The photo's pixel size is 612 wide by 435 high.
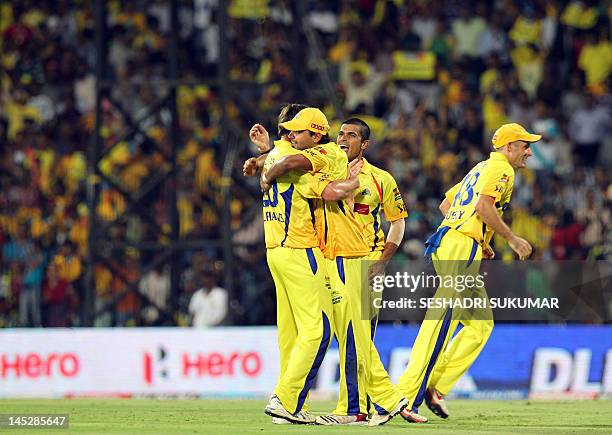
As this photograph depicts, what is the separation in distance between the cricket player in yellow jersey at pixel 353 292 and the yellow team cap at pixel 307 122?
3.6 inches

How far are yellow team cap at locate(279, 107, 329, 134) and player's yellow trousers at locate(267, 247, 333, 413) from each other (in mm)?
982

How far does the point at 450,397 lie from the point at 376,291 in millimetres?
4995

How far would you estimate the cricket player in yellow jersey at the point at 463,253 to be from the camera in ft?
39.0

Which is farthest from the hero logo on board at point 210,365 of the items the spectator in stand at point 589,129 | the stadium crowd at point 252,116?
the spectator in stand at point 589,129

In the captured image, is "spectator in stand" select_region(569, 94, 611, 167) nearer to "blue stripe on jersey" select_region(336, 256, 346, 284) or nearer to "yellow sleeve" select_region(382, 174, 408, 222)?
"yellow sleeve" select_region(382, 174, 408, 222)

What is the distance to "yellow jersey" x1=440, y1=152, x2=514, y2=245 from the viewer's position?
11.9 metres

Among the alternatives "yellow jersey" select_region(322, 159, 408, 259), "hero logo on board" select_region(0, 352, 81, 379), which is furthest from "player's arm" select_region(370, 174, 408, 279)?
"hero logo on board" select_region(0, 352, 81, 379)

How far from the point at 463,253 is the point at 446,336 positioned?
71cm

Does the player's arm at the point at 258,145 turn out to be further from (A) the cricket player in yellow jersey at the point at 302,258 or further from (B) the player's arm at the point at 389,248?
(B) the player's arm at the point at 389,248

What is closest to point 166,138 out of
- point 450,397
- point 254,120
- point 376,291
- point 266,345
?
point 254,120

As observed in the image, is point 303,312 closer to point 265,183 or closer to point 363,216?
point 265,183

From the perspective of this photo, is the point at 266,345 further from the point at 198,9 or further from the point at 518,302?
the point at 198,9

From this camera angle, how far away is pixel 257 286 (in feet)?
59.2

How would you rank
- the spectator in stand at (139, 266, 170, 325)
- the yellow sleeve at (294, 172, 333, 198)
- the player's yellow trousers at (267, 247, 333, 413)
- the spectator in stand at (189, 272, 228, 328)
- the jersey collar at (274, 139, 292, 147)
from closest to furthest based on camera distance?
the player's yellow trousers at (267, 247, 333, 413)
the yellow sleeve at (294, 172, 333, 198)
the jersey collar at (274, 139, 292, 147)
the spectator in stand at (189, 272, 228, 328)
the spectator in stand at (139, 266, 170, 325)
